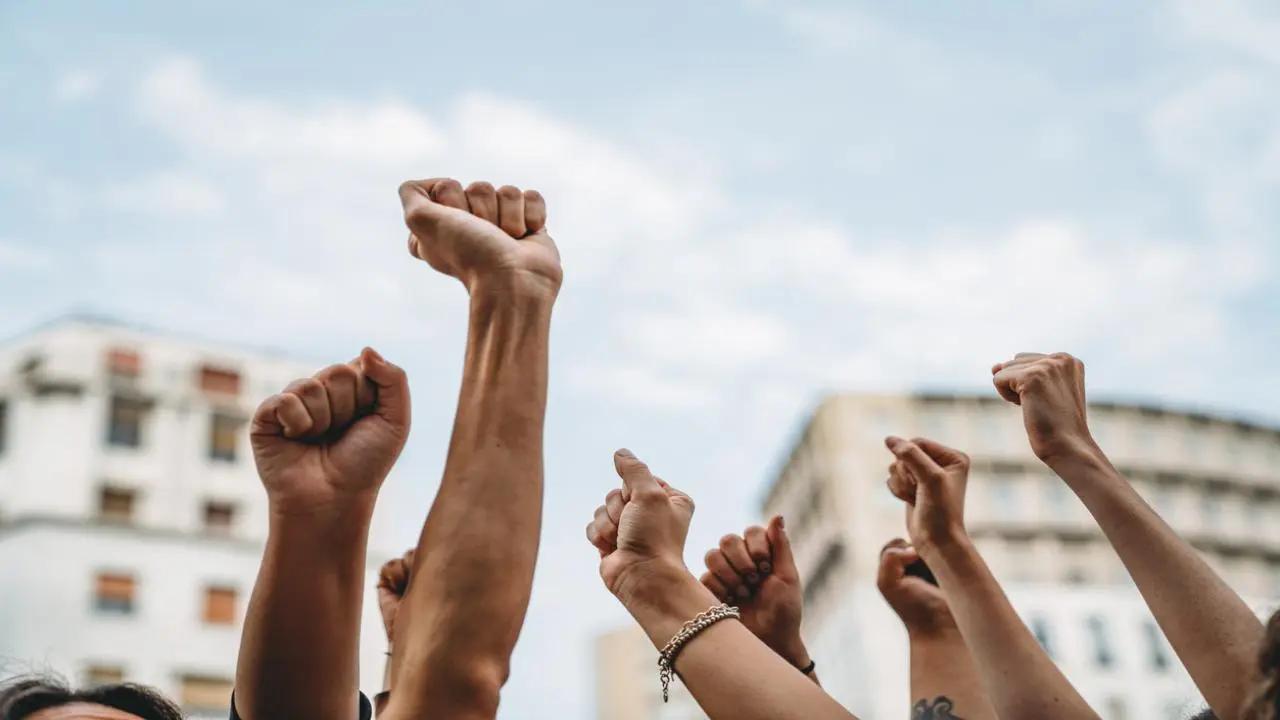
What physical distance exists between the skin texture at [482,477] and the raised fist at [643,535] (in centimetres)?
39

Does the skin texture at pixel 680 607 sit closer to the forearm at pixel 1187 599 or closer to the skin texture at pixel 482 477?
the skin texture at pixel 482 477

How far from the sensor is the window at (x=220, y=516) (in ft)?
103

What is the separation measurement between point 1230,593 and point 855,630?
1657 inches

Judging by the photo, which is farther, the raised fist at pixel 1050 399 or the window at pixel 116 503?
the window at pixel 116 503

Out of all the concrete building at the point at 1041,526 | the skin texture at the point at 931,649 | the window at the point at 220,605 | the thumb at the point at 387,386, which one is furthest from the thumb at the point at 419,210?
the concrete building at the point at 1041,526

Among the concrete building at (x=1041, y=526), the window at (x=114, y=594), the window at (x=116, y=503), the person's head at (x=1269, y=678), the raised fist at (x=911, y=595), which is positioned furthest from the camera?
the concrete building at (x=1041, y=526)

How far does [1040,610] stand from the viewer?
135 ft

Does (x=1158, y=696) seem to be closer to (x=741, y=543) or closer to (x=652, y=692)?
(x=652, y=692)

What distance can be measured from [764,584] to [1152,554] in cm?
98

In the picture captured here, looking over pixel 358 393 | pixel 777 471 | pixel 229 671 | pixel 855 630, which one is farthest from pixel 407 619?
pixel 777 471

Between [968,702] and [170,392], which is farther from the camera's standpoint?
[170,392]

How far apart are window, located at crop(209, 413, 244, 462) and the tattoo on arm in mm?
31844

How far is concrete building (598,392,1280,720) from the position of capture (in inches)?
1608

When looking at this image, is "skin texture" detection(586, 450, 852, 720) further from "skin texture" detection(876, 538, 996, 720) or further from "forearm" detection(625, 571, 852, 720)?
"skin texture" detection(876, 538, 996, 720)
